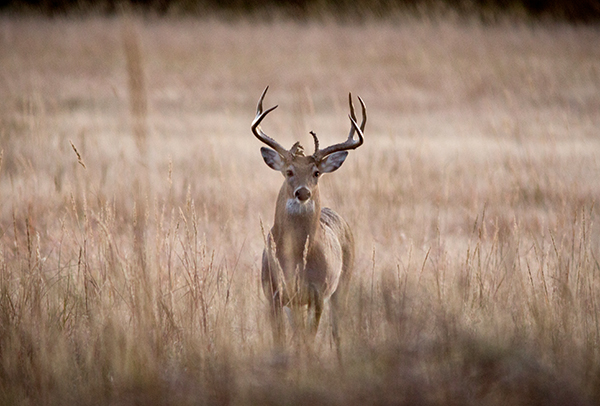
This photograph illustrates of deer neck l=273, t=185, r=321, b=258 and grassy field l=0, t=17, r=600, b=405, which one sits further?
deer neck l=273, t=185, r=321, b=258

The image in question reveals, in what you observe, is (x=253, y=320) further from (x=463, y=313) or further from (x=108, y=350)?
(x=463, y=313)

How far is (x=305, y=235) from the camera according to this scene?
4.66 metres

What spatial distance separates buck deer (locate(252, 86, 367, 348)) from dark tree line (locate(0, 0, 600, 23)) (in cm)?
1560

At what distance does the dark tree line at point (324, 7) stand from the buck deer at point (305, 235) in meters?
15.6

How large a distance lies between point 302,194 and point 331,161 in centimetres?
54

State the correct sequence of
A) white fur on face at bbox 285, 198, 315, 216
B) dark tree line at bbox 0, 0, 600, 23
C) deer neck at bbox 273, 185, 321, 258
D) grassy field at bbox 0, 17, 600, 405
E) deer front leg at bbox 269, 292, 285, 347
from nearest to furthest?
grassy field at bbox 0, 17, 600, 405
deer front leg at bbox 269, 292, 285, 347
white fur on face at bbox 285, 198, 315, 216
deer neck at bbox 273, 185, 321, 258
dark tree line at bbox 0, 0, 600, 23

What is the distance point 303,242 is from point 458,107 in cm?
1087

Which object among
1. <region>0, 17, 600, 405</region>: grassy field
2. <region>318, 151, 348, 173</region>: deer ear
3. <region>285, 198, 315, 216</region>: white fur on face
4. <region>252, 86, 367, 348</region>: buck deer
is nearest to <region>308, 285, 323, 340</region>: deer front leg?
<region>252, 86, 367, 348</region>: buck deer

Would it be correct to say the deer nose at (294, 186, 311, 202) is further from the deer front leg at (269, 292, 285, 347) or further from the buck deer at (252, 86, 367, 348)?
the deer front leg at (269, 292, 285, 347)

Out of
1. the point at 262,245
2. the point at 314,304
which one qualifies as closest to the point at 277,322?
the point at 314,304

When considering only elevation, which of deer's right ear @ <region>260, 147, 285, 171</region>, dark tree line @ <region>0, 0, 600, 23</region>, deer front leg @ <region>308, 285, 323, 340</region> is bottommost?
deer front leg @ <region>308, 285, 323, 340</region>

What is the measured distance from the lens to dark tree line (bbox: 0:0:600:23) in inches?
794

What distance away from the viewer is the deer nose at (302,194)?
434 centimetres

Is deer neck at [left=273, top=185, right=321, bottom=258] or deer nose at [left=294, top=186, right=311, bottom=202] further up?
deer nose at [left=294, top=186, right=311, bottom=202]
